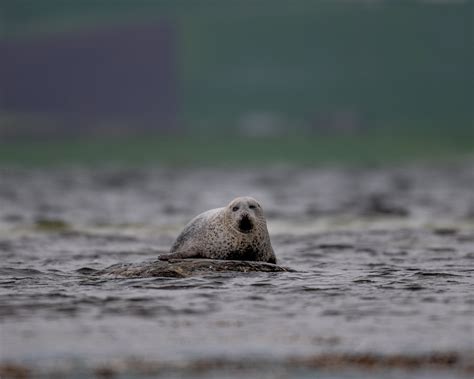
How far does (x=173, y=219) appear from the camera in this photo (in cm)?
2383

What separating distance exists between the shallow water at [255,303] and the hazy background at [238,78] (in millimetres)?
49075

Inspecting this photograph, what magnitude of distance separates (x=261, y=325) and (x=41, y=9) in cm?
10493

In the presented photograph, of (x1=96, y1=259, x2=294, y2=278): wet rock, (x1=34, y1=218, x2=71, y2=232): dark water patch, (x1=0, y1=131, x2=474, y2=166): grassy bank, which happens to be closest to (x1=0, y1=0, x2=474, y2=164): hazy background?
(x1=0, y1=131, x2=474, y2=166): grassy bank

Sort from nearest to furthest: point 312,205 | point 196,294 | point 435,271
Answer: point 196,294 < point 435,271 < point 312,205

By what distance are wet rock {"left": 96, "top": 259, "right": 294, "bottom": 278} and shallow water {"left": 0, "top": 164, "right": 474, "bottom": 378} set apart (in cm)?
16

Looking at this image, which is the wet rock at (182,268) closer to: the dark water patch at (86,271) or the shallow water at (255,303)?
the shallow water at (255,303)

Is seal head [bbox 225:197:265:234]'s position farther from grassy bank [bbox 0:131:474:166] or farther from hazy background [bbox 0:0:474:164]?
hazy background [bbox 0:0:474:164]

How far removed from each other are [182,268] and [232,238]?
97 cm

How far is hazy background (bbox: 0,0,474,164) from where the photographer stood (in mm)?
78750

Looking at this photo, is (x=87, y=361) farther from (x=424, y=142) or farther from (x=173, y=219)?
(x=424, y=142)

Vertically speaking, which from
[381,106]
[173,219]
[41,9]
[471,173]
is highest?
[41,9]

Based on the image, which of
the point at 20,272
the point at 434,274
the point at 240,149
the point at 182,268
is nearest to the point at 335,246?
the point at 434,274

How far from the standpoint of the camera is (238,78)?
337 ft

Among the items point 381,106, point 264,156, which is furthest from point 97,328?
point 381,106
